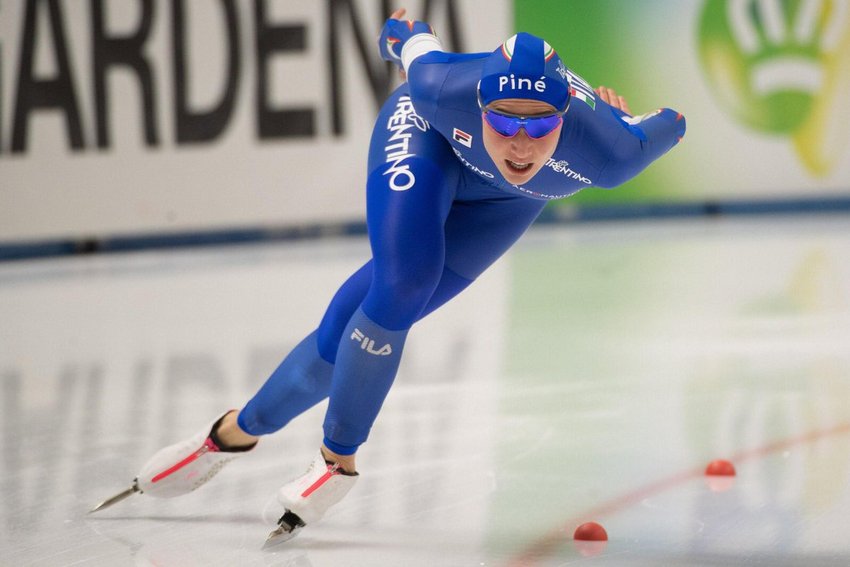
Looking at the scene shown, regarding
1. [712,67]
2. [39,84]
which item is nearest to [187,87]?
[39,84]

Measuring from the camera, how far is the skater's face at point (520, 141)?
2609 mm

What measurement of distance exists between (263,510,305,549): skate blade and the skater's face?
3.07 ft

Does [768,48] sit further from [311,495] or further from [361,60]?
[311,495]

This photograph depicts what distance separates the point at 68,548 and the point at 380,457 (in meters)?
1.07

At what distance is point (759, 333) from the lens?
5473 mm

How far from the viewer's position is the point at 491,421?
4.03 meters

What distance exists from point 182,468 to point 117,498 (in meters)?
0.19

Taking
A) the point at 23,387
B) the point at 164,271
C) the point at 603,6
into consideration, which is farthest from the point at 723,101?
the point at 23,387

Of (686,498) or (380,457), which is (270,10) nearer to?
(380,457)

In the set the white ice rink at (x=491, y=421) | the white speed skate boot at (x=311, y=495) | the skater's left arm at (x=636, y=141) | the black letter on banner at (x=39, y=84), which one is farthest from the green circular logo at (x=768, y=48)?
the white speed skate boot at (x=311, y=495)

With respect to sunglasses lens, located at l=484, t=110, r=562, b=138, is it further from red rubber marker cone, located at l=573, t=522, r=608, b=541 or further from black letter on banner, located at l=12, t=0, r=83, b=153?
black letter on banner, located at l=12, t=0, r=83, b=153

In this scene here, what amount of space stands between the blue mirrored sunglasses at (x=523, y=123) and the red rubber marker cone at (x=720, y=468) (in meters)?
1.21

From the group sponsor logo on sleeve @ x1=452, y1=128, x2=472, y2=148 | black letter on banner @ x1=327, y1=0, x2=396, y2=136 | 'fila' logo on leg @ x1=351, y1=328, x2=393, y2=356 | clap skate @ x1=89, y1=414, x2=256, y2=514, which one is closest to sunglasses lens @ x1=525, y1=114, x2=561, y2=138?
sponsor logo on sleeve @ x1=452, y1=128, x2=472, y2=148

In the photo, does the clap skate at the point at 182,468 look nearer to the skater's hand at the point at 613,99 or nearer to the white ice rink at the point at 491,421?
the white ice rink at the point at 491,421
